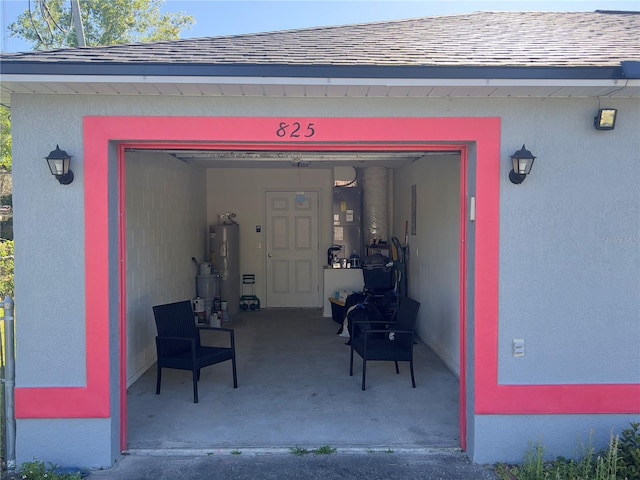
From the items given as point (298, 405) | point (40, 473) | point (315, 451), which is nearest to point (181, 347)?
point (298, 405)

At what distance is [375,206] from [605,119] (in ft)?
16.5

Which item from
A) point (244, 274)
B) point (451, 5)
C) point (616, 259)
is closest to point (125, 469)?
point (616, 259)

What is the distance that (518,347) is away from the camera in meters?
3.56

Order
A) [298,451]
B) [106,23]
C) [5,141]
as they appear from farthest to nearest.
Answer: [106,23], [5,141], [298,451]

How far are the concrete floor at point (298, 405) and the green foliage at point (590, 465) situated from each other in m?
0.62

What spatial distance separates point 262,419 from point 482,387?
6.17 feet

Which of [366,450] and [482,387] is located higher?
[482,387]

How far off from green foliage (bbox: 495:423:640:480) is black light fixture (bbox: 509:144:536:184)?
70.3 inches

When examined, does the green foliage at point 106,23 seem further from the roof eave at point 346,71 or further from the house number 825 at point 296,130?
the house number 825 at point 296,130

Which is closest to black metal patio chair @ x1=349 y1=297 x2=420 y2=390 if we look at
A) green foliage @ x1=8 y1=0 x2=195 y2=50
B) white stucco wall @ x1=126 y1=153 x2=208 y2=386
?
white stucco wall @ x1=126 y1=153 x2=208 y2=386

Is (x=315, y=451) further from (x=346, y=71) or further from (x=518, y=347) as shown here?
(x=346, y=71)

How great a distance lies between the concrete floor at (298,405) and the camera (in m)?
3.93

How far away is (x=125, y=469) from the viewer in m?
3.46

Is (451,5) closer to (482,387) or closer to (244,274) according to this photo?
(244,274)
